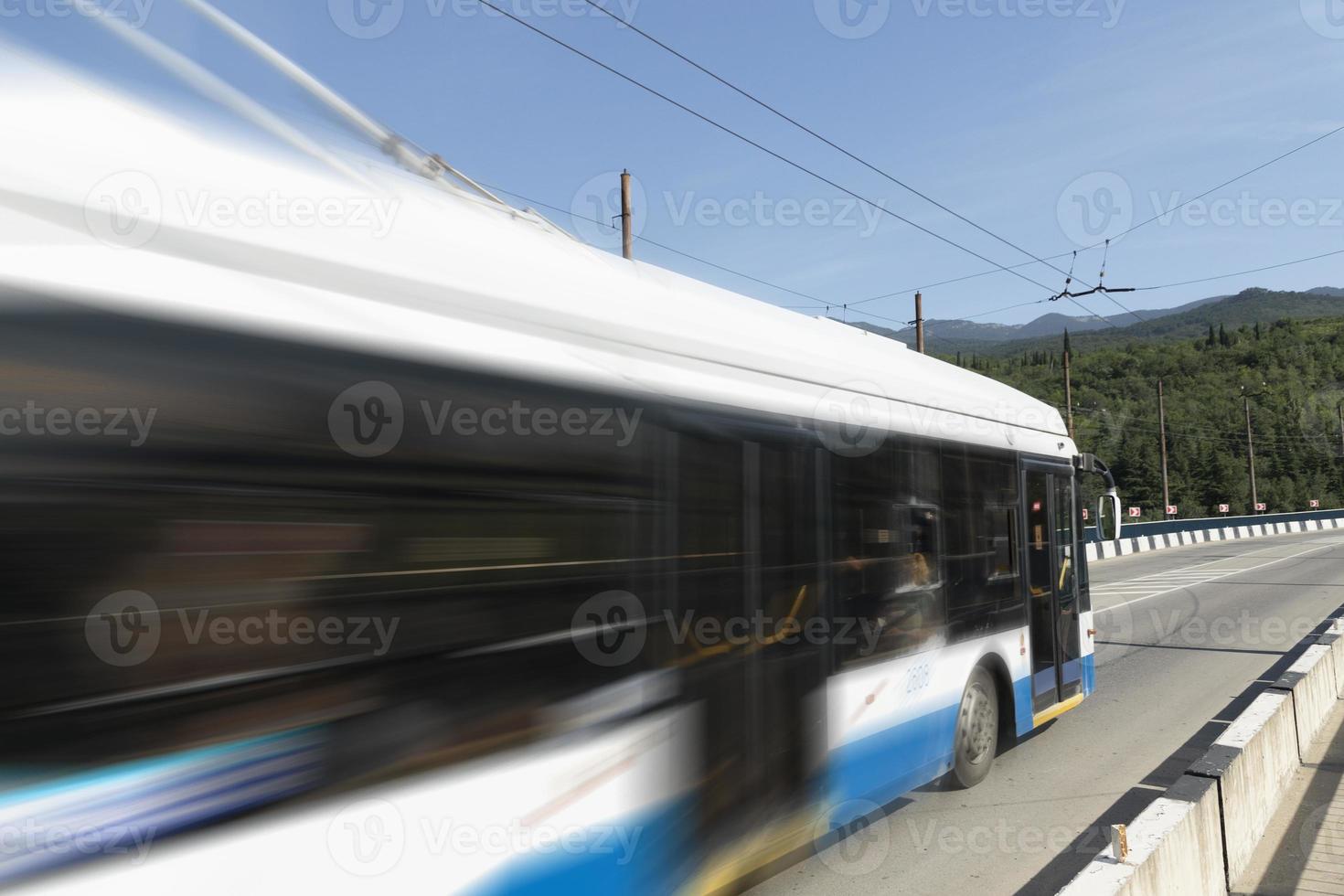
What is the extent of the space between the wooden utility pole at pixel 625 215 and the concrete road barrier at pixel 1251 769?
17078 millimetres

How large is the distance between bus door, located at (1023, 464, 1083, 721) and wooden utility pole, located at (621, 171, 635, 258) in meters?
14.8

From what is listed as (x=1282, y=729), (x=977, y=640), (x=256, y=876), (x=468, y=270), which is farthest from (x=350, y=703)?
(x=1282, y=729)

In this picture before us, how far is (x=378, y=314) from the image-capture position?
10.1ft

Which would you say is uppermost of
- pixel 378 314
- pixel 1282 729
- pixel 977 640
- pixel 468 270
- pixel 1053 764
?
pixel 468 270

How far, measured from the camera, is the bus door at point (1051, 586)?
7.61 meters

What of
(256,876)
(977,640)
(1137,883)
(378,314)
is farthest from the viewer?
A: (977,640)

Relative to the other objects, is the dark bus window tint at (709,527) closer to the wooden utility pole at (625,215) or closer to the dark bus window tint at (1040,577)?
the dark bus window tint at (1040,577)

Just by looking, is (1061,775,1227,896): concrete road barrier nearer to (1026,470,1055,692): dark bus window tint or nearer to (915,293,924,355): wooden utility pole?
(1026,470,1055,692): dark bus window tint

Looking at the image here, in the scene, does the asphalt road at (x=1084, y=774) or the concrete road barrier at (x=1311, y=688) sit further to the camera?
the concrete road barrier at (x=1311, y=688)

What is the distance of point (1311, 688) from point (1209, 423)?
9788 centimetres

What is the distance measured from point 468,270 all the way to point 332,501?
3.32 feet

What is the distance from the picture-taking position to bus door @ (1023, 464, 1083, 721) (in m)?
7.61

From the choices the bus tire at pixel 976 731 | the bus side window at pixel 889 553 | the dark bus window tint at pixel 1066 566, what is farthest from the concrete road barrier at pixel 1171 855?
the dark bus window tint at pixel 1066 566

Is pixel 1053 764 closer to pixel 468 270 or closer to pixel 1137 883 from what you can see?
pixel 1137 883
